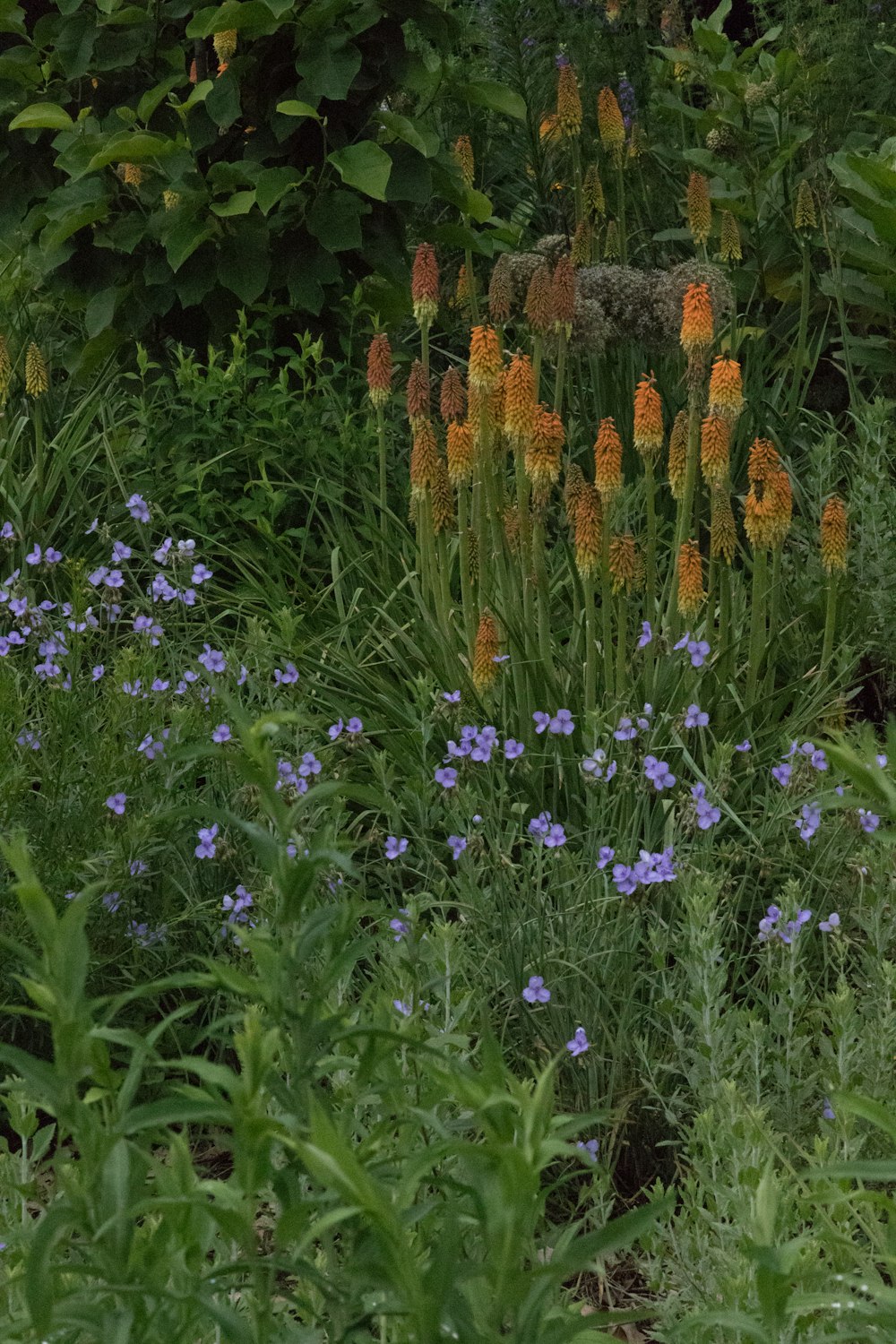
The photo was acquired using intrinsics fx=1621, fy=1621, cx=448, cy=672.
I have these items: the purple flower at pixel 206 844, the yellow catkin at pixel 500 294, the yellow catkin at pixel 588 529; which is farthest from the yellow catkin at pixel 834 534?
the purple flower at pixel 206 844

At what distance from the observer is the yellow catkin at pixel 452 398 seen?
3.83m

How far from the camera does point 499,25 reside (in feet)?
21.4

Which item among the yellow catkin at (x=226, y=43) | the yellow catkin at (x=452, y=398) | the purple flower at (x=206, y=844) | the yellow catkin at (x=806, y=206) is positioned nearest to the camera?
the purple flower at (x=206, y=844)

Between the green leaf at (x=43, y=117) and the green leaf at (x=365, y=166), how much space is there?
0.83 m

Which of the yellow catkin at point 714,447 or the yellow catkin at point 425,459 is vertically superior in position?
the yellow catkin at point 714,447

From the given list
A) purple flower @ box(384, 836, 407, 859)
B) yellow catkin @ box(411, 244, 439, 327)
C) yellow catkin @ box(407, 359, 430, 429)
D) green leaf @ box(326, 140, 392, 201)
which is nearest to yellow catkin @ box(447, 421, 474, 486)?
yellow catkin @ box(407, 359, 430, 429)

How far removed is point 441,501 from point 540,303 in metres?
0.52

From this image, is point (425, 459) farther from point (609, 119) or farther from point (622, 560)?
point (609, 119)

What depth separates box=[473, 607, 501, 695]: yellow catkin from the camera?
137 inches

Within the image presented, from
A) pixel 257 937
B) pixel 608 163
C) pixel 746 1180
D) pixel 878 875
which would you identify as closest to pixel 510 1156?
pixel 257 937

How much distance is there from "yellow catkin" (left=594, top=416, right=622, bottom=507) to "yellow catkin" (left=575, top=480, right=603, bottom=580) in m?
0.03

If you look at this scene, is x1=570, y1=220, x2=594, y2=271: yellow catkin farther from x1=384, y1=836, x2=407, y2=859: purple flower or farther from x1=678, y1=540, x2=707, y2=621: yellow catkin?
x1=384, y1=836, x2=407, y2=859: purple flower

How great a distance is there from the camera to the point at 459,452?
3.71 metres

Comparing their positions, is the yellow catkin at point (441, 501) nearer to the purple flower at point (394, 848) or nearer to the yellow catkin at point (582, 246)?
the purple flower at point (394, 848)
